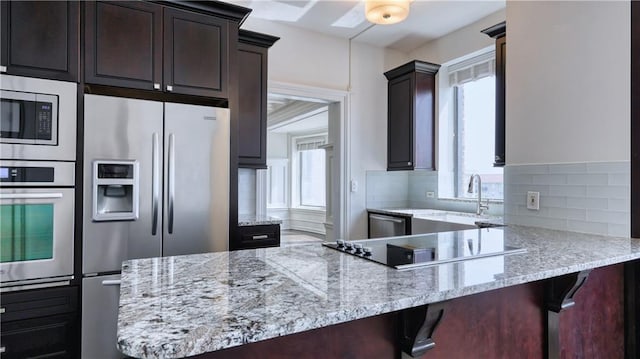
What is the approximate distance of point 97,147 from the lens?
6.73 feet

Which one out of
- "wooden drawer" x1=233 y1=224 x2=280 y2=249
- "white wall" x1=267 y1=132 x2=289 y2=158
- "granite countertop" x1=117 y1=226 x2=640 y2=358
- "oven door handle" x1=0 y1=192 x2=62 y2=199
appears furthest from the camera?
"white wall" x1=267 y1=132 x2=289 y2=158

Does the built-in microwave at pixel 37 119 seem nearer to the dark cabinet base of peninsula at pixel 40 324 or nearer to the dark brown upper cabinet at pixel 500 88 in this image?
the dark cabinet base of peninsula at pixel 40 324

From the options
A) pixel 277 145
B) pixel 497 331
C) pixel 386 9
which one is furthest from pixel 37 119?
pixel 277 145

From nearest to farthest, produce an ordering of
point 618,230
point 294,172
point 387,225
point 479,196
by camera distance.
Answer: point 618,230, point 479,196, point 387,225, point 294,172

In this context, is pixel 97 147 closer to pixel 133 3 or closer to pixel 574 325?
pixel 133 3

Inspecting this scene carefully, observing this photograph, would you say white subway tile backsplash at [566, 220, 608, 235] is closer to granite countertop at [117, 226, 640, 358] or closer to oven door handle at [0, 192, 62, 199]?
granite countertop at [117, 226, 640, 358]

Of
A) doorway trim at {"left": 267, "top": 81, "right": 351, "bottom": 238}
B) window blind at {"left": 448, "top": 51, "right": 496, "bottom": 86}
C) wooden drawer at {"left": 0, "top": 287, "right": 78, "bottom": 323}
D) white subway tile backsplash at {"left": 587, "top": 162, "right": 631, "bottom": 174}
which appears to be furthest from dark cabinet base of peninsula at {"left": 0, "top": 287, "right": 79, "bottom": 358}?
window blind at {"left": 448, "top": 51, "right": 496, "bottom": 86}

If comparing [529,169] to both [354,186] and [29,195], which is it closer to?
[354,186]

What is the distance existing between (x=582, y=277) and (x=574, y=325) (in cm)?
31

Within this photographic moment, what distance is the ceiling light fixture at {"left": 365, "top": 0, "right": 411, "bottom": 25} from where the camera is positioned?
2463mm

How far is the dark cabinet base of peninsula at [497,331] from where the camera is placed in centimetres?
93

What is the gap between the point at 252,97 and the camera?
3082mm

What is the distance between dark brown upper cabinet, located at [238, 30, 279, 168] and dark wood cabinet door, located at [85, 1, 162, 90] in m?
0.83

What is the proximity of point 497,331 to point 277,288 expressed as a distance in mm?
885
